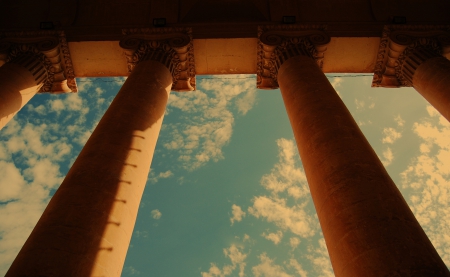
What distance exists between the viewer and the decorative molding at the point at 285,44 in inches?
818

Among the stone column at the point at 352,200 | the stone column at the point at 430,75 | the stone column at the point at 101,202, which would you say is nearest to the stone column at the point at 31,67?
the stone column at the point at 101,202

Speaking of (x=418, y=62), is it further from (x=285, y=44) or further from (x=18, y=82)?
(x=18, y=82)

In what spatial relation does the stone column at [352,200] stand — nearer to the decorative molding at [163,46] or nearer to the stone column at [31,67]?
the decorative molding at [163,46]

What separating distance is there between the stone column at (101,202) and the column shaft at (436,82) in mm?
14282

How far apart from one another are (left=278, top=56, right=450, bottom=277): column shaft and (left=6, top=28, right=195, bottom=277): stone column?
20.4 ft

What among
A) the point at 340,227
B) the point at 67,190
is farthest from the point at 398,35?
the point at 67,190

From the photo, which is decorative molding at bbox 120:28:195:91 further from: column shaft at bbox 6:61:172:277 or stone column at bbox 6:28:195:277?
column shaft at bbox 6:61:172:277

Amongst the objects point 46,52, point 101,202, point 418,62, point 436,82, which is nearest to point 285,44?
point 418,62

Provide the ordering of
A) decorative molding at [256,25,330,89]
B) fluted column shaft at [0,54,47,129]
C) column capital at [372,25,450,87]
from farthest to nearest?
decorative molding at [256,25,330,89] < column capital at [372,25,450,87] < fluted column shaft at [0,54,47,129]

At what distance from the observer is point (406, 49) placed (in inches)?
840

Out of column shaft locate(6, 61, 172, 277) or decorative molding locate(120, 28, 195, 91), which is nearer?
column shaft locate(6, 61, 172, 277)

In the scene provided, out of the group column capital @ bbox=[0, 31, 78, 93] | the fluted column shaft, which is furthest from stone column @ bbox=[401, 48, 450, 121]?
the fluted column shaft

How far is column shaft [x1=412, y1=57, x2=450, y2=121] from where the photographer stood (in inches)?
690

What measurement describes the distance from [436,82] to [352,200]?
12.2 m
